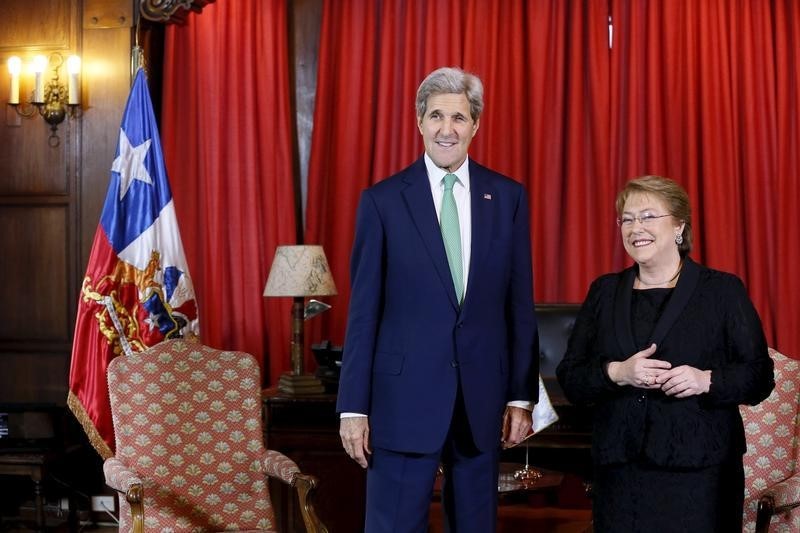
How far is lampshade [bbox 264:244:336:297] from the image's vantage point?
14.8ft

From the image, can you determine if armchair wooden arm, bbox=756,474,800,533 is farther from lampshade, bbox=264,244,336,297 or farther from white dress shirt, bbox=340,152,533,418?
lampshade, bbox=264,244,336,297

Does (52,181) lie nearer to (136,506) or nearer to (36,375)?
(36,375)

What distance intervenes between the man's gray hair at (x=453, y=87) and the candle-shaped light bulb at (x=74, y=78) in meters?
2.95

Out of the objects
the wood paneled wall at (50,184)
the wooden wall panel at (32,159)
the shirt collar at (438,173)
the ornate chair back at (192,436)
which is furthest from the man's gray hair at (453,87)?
the wooden wall panel at (32,159)

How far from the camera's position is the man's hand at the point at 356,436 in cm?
257

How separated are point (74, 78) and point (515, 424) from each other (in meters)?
3.33

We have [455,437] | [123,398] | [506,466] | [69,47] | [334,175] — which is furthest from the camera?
[334,175]

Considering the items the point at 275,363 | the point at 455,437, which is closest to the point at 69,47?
the point at 275,363

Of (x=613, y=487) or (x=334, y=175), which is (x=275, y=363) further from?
(x=613, y=487)

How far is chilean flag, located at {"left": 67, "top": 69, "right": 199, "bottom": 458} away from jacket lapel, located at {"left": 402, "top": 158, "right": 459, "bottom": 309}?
7.83 ft

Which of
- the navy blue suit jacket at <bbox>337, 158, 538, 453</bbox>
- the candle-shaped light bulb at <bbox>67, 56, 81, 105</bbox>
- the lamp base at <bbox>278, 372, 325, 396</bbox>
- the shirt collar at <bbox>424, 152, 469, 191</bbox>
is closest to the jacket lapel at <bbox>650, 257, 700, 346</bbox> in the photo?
the navy blue suit jacket at <bbox>337, 158, 538, 453</bbox>

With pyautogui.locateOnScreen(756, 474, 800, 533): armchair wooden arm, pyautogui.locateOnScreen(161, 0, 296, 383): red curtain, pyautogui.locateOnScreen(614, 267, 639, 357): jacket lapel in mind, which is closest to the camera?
pyautogui.locateOnScreen(614, 267, 639, 357): jacket lapel

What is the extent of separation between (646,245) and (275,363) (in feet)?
10.3

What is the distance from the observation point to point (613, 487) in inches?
103
